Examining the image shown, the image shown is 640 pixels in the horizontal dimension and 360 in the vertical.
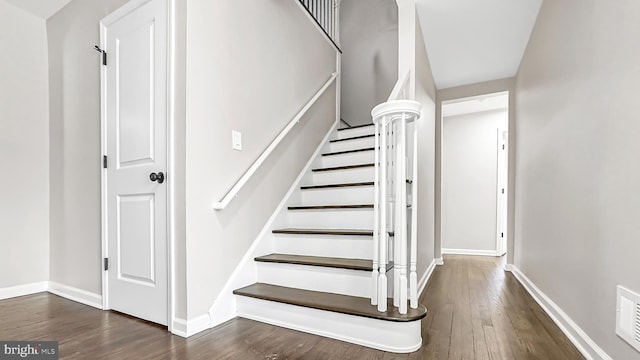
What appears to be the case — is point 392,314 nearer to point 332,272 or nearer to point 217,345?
point 332,272

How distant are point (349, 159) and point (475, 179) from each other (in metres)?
2.81

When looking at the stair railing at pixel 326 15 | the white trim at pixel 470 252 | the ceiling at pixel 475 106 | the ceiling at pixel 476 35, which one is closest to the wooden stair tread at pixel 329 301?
the ceiling at pixel 476 35

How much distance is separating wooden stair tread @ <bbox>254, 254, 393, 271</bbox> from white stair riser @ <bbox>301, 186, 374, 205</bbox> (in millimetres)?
605

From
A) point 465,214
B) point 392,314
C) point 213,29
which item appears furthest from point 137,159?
point 465,214

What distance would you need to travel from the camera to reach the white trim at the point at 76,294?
2.25 metres

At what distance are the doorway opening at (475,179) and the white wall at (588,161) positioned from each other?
2256mm

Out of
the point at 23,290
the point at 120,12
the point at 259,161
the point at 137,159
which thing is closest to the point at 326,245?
the point at 259,161

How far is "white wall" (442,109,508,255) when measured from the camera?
475cm

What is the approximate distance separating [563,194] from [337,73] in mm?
2575

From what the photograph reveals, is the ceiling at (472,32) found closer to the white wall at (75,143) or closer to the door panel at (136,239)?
the white wall at (75,143)

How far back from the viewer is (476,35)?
2941mm

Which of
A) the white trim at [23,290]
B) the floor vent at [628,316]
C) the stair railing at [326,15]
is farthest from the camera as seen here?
the stair railing at [326,15]

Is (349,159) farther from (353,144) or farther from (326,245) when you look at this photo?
(326,245)

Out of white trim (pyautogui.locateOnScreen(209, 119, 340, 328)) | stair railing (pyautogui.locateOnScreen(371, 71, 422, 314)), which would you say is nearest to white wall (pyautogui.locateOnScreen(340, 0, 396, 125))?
white trim (pyautogui.locateOnScreen(209, 119, 340, 328))
